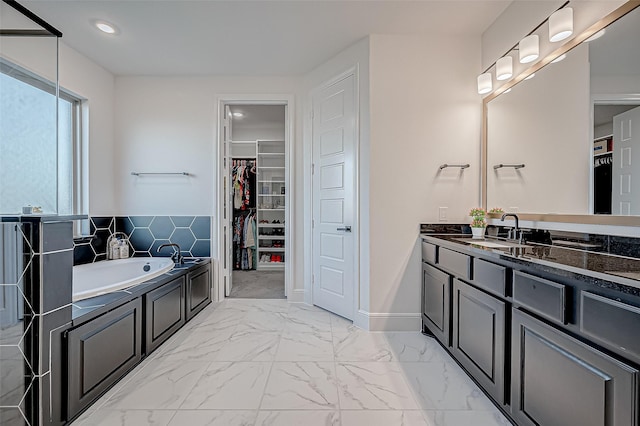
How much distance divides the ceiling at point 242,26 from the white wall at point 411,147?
228 millimetres

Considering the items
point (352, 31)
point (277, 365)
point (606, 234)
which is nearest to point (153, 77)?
point (352, 31)

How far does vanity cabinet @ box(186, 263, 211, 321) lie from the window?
4.40 feet

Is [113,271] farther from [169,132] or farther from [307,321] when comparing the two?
[307,321]

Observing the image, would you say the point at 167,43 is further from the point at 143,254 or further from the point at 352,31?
the point at 143,254

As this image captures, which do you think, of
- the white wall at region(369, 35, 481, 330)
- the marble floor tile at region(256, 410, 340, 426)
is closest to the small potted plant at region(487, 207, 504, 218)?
the white wall at region(369, 35, 481, 330)

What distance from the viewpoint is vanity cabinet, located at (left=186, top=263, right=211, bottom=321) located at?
110 inches

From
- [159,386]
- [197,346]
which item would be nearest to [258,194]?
[197,346]

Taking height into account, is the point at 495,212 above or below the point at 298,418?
above

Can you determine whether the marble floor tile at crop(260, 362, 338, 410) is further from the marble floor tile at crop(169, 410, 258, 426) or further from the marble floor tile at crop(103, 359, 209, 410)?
the marble floor tile at crop(103, 359, 209, 410)

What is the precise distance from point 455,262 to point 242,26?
8.30ft

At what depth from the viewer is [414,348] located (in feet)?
7.32

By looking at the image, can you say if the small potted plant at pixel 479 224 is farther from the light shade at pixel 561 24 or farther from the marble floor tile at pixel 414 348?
the light shade at pixel 561 24

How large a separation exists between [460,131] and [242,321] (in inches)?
107

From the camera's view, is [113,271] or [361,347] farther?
[113,271]
